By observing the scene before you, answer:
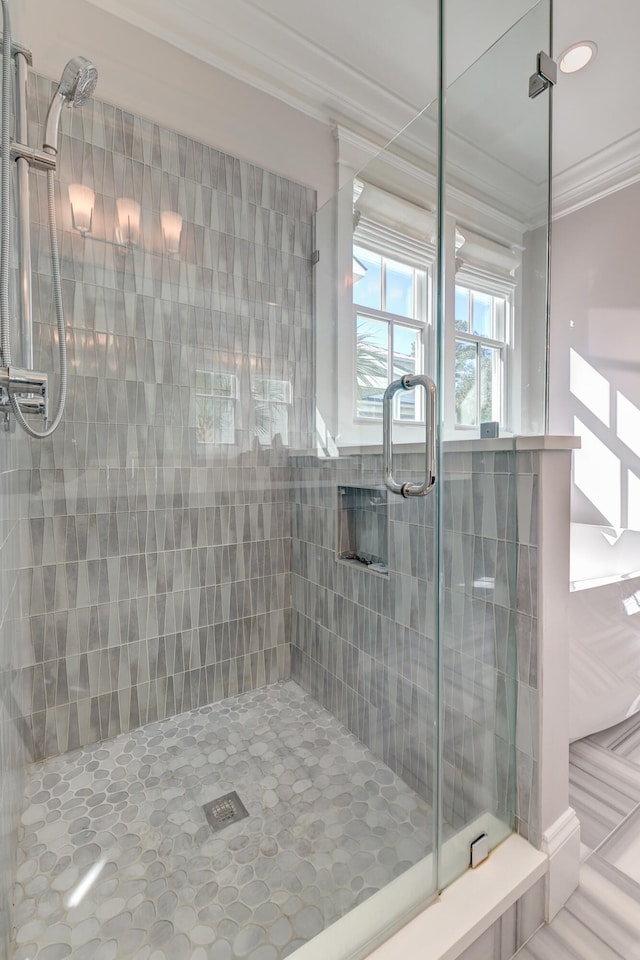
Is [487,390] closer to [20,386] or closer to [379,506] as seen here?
[379,506]

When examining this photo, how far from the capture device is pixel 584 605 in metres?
1.54

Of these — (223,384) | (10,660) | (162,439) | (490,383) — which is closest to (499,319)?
(490,383)

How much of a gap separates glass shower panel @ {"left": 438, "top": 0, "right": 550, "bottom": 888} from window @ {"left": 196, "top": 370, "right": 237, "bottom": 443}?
972 mm

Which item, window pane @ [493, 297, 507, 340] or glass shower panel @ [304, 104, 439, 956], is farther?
window pane @ [493, 297, 507, 340]

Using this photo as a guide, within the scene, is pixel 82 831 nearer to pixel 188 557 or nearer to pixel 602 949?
pixel 188 557

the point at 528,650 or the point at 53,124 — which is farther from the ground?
the point at 53,124

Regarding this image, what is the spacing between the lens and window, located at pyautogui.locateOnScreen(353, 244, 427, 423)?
159 cm

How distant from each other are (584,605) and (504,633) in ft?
2.10

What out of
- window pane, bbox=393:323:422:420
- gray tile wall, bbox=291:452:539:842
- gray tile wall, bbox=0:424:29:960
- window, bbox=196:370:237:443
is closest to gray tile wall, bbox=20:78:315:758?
window, bbox=196:370:237:443

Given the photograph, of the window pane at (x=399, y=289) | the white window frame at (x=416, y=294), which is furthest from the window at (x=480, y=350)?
the window pane at (x=399, y=289)

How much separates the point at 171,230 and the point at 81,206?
0.31 m

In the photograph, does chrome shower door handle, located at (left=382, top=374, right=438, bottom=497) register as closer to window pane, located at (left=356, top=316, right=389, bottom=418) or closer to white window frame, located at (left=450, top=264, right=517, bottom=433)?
white window frame, located at (left=450, top=264, right=517, bottom=433)

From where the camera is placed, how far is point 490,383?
1260 mm

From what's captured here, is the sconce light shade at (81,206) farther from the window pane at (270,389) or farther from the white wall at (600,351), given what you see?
the white wall at (600,351)
